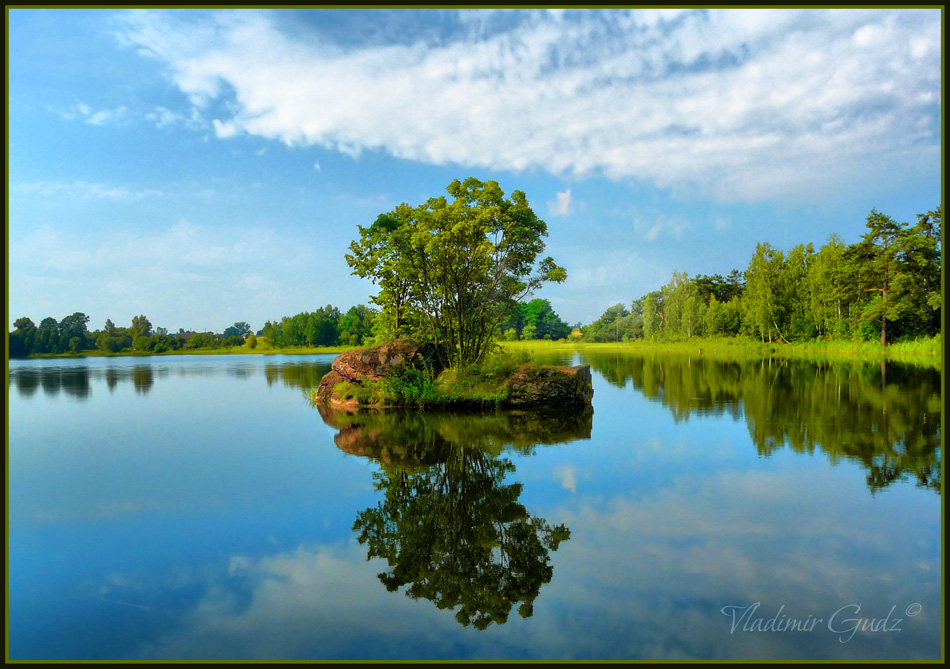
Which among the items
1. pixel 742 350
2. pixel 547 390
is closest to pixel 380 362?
pixel 547 390

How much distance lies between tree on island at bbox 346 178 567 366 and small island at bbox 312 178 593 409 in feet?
0.13

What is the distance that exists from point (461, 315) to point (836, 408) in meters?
13.2

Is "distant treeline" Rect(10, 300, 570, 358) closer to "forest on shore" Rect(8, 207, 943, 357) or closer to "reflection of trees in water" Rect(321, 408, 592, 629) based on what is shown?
"forest on shore" Rect(8, 207, 943, 357)

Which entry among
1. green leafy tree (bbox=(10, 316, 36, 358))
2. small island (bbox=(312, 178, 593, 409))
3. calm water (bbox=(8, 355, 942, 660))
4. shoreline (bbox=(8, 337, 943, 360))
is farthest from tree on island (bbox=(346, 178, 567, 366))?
green leafy tree (bbox=(10, 316, 36, 358))

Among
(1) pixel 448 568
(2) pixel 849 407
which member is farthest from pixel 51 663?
(2) pixel 849 407

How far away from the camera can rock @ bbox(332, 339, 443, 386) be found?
742 inches

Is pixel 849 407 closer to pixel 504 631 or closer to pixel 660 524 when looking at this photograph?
pixel 660 524

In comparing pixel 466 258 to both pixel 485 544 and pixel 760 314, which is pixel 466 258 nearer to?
pixel 485 544

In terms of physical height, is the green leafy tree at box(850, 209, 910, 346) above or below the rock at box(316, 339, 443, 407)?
above

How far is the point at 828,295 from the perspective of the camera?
50844 mm

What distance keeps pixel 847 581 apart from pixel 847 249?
51786 mm

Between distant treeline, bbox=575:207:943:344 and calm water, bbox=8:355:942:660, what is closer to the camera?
calm water, bbox=8:355:942:660

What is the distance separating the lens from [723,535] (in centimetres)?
641
